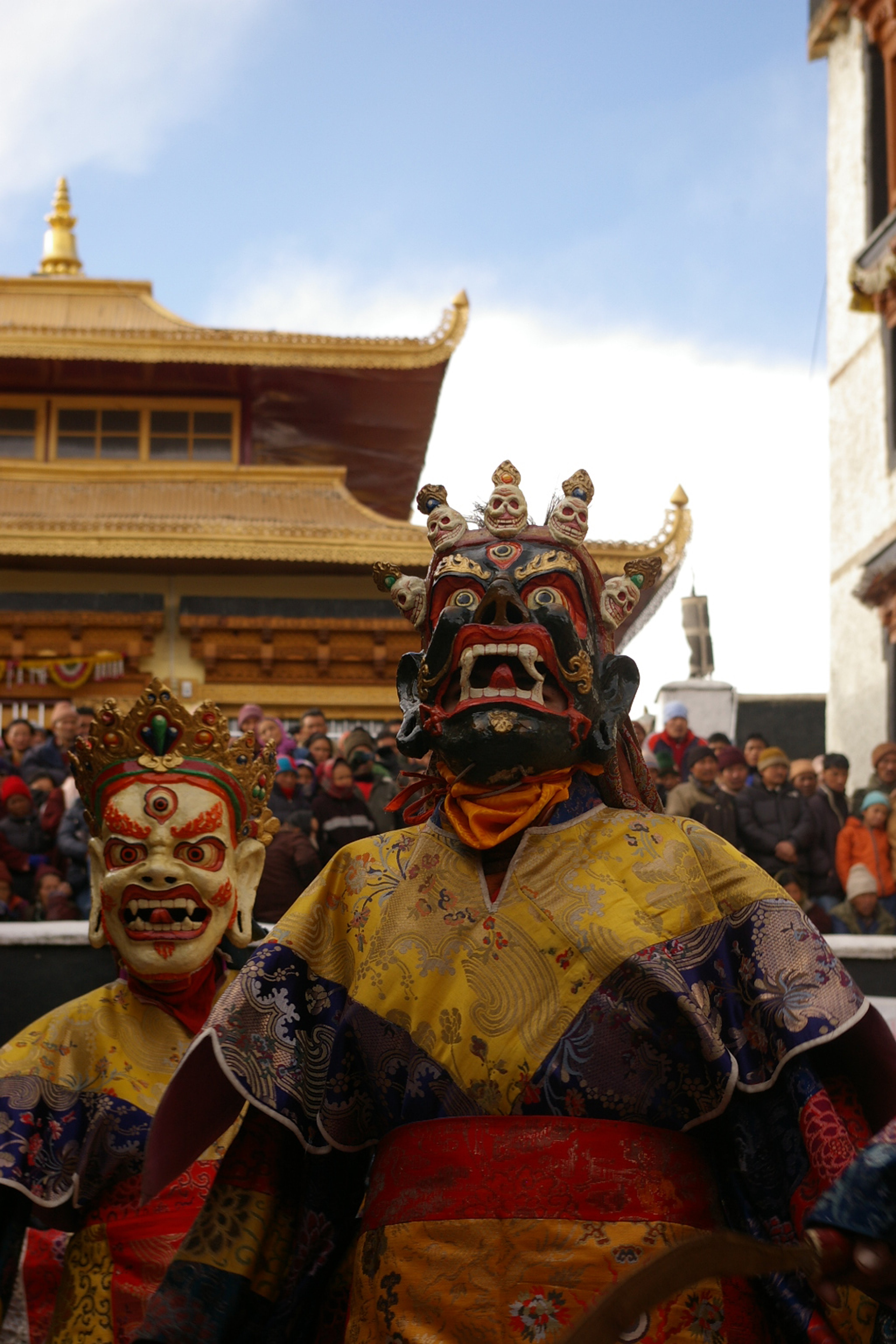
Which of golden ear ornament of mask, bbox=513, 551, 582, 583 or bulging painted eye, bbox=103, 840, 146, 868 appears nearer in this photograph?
golden ear ornament of mask, bbox=513, 551, 582, 583

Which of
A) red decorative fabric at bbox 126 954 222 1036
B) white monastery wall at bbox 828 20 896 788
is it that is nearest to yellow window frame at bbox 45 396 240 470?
white monastery wall at bbox 828 20 896 788

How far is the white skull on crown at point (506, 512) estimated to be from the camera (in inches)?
145

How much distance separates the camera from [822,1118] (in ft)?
10.0

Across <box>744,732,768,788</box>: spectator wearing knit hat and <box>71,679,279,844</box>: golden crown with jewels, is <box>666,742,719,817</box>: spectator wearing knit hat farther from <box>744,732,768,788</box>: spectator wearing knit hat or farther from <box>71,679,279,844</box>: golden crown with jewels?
<box>71,679,279,844</box>: golden crown with jewels

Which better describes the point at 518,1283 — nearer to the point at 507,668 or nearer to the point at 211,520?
the point at 507,668

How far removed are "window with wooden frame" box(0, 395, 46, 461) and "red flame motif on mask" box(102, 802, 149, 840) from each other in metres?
15.6

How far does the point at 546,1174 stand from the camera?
3062 mm

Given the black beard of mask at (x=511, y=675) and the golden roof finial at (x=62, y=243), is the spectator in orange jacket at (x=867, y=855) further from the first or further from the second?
the golden roof finial at (x=62, y=243)

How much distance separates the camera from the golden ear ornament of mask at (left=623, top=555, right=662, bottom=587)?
12.6 ft

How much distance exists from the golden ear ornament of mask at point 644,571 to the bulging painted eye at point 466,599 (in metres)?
0.44

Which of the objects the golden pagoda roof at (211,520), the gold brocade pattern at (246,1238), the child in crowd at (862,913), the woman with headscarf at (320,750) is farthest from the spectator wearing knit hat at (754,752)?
the gold brocade pattern at (246,1238)

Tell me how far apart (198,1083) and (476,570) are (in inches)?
46.1

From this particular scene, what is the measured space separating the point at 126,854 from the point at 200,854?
7.6 inches

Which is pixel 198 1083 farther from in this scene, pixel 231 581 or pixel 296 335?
pixel 296 335
